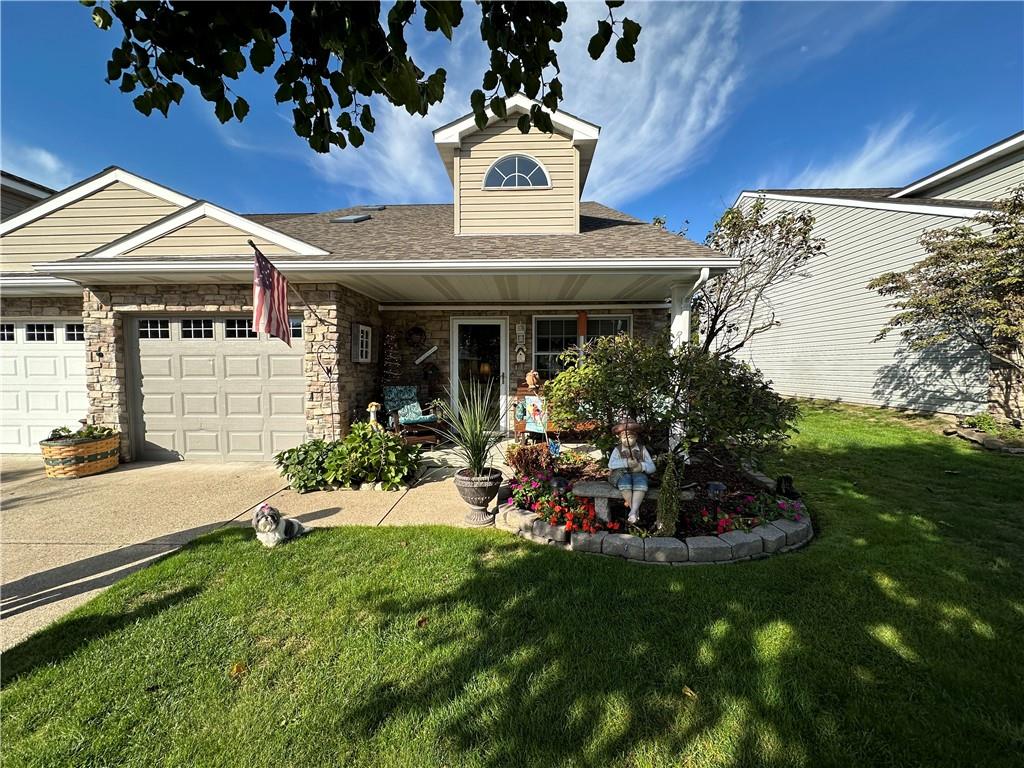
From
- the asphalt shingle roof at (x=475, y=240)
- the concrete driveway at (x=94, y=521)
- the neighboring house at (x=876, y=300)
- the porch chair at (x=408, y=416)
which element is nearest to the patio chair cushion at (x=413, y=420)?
the porch chair at (x=408, y=416)

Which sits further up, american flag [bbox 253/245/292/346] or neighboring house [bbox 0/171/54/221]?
neighboring house [bbox 0/171/54/221]

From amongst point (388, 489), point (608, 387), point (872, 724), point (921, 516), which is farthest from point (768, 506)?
point (388, 489)

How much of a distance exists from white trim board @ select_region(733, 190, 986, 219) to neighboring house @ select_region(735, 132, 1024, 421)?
2 centimetres

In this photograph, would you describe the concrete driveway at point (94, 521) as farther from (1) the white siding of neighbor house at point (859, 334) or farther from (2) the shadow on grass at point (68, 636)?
(1) the white siding of neighbor house at point (859, 334)

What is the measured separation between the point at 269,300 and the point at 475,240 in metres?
3.37

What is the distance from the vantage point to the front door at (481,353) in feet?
26.1

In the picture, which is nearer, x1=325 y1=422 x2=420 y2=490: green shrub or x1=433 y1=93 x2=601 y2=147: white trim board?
x1=325 y1=422 x2=420 y2=490: green shrub

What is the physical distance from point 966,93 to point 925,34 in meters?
2.15

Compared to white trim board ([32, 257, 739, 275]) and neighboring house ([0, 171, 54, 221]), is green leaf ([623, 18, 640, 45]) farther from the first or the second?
neighboring house ([0, 171, 54, 221])

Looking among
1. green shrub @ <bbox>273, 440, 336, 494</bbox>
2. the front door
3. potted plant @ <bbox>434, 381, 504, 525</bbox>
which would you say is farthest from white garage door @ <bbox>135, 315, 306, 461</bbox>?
potted plant @ <bbox>434, 381, 504, 525</bbox>

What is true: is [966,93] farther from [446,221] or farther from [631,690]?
[631,690]

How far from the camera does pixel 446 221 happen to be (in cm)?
818

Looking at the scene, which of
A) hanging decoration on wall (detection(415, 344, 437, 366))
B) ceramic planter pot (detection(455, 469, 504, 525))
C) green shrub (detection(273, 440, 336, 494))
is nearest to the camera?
ceramic planter pot (detection(455, 469, 504, 525))

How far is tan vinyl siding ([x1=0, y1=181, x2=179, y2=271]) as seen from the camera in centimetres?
643
